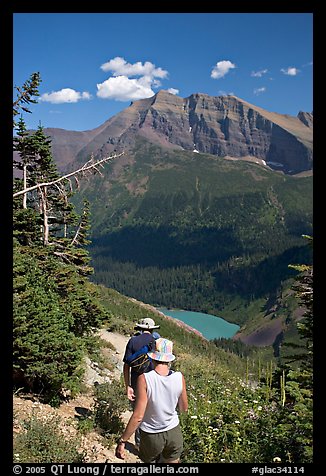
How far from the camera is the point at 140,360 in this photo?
24.7 ft

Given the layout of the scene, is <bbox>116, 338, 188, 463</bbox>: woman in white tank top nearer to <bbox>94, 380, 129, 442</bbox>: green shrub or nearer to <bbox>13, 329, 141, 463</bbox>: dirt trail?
<bbox>13, 329, 141, 463</bbox>: dirt trail

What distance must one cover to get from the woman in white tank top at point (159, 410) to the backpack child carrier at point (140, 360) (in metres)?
2.12

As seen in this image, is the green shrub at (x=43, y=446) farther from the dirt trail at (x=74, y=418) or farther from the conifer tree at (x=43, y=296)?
the conifer tree at (x=43, y=296)

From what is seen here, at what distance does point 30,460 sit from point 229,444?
3.50 meters

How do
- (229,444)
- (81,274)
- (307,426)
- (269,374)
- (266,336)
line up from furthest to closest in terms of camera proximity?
1. (266,336)
2. (81,274)
3. (269,374)
4. (229,444)
5. (307,426)

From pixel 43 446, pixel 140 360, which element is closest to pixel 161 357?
pixel 140 360

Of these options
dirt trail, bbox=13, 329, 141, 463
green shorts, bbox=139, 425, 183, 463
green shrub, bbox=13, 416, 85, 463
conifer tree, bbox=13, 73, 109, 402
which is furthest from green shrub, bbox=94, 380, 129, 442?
green shorts, bbox=139, 425, 183, 463

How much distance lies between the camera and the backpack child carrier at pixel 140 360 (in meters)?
7.46

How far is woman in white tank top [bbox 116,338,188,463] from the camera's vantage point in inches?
200

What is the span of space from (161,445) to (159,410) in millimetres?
546

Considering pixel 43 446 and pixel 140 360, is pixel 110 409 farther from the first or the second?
pixel 43 446
